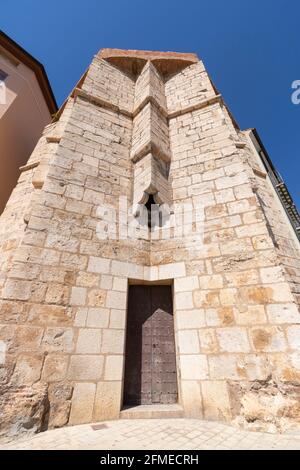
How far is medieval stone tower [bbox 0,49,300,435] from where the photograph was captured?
2432 millimetres

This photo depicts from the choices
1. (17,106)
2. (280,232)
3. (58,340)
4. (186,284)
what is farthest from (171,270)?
(17,106)

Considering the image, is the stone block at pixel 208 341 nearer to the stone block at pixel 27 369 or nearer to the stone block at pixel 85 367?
the stone block at pixel 85 367

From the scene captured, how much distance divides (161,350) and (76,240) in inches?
79.5

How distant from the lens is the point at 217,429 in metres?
2.23

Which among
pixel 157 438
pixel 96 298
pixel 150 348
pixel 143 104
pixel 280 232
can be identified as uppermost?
pixel 143 104

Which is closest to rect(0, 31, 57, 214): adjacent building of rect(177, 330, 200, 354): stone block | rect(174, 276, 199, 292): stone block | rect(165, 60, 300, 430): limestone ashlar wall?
rect(165, 60, 300, 430): limestone ashlar wall

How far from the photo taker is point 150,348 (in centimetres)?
318

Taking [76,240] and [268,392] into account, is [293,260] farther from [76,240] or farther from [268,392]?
[76,240]

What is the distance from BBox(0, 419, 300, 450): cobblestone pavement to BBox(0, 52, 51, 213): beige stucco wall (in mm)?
6171

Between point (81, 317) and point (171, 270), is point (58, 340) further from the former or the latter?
point (171, 270)

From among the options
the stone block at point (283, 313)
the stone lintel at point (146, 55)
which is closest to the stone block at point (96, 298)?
the stone block at point (283, 313)

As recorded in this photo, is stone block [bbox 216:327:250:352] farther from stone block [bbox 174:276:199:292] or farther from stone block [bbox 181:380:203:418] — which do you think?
stone block [bbox 174:276:199:292]

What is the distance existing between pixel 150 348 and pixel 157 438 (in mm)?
1195
